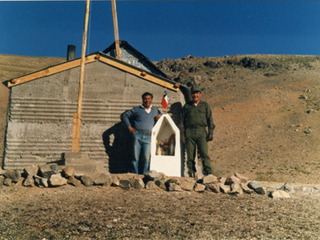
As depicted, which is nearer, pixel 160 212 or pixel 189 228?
pixel 189 228

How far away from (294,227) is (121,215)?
2.18m

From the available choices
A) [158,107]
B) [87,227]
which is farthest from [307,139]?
[87,227]

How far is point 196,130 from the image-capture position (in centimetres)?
761

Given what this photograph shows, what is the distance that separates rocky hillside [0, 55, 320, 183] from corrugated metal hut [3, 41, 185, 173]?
318 inches

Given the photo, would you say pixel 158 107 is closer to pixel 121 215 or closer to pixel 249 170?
pixel 121 215

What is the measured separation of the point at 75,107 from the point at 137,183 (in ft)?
12.2

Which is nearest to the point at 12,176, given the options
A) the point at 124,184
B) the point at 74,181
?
the point at 74,181

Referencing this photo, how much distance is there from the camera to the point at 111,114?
8.61 meters

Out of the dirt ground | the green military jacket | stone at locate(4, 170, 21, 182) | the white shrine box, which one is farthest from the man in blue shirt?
stone at locate(4, 170, 21, 182)

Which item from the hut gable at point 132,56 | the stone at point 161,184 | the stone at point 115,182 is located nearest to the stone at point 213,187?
the stone at point 161,184

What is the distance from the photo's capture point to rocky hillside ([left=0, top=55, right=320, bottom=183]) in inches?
688

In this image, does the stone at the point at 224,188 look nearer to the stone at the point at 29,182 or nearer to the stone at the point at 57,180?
the stone at the point at 57,180

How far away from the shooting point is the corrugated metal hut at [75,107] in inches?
331

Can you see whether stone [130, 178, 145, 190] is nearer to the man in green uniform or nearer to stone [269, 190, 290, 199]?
the man in green uniform
